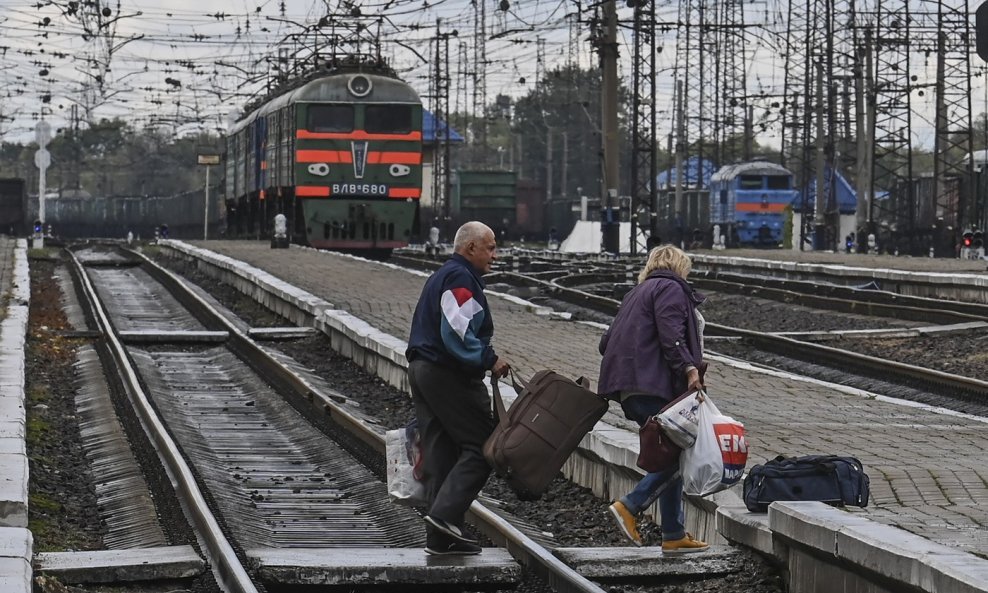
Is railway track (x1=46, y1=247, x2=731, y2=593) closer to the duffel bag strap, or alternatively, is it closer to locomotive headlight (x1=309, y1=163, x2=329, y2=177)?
the duffel bag strap

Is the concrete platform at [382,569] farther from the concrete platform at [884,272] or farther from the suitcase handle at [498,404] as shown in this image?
the concrete platform at [884,272]

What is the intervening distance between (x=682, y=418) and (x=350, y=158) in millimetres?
28674

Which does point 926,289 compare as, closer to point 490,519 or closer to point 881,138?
point 490,519

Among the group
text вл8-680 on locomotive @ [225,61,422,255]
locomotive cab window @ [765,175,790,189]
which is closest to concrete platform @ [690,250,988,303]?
text вл8-680 on locomotive @ [225,61,422,255]

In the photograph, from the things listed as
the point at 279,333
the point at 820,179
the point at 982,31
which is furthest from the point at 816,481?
the point at 820,179

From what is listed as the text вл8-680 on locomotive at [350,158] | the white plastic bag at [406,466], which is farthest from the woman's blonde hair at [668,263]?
the text вл8-680 on locomotive at [350,158]

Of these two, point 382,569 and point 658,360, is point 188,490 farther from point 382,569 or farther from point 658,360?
point 658,360

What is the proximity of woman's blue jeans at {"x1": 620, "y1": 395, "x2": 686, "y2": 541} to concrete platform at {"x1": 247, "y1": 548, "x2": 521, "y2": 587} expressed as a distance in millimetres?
649

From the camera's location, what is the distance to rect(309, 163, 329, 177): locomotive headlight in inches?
1389

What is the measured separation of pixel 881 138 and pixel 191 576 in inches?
1966

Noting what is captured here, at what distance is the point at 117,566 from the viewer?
743 centimetres

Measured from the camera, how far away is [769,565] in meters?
7.32

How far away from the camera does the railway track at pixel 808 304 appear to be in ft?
51.5

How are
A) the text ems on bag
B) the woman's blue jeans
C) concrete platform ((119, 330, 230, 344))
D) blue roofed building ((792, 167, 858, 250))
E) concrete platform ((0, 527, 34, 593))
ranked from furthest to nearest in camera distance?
blue roofed building ((792, 167, 858, 250)), concrete platform ((119, 330, 230, 344)), the woman's blue jeans, the text ems on bag, concrete platform ((0, 527, 34, 593))
